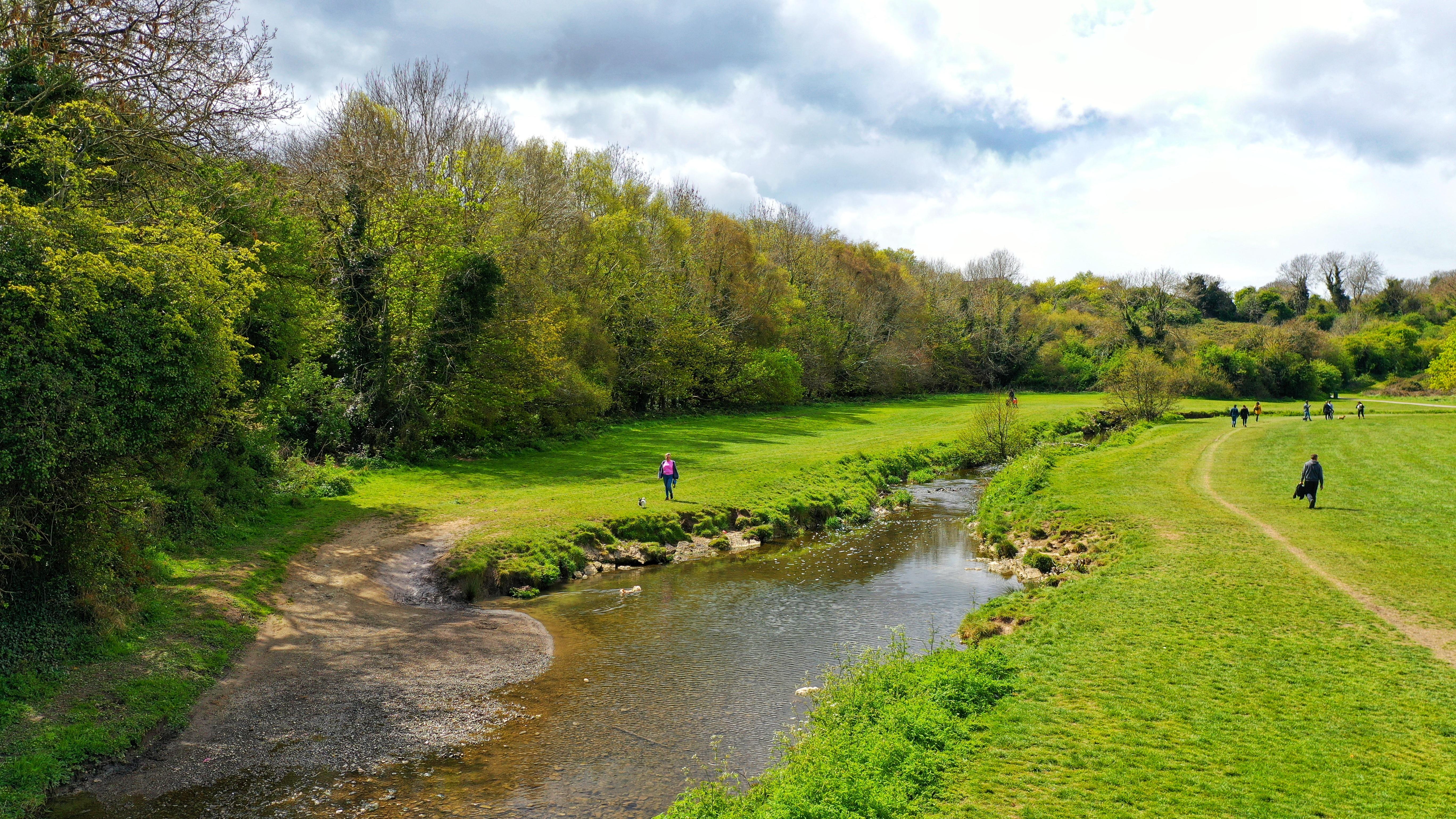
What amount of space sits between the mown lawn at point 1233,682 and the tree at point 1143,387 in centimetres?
3366

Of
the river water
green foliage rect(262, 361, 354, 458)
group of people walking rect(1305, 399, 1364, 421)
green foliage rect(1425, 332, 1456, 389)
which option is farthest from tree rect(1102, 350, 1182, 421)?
green foliage rect(262, 361, 354, 458)

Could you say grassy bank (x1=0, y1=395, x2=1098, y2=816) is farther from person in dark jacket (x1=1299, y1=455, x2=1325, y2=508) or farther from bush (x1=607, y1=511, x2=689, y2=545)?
person in dark jacket (x1=1299, y1=455, x2=1325, y2=508)

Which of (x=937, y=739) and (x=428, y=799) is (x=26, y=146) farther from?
(x=937, y=739)

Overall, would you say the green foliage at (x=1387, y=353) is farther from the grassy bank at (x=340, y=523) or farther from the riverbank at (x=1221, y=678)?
the riverbank at (x=1221, y=678)

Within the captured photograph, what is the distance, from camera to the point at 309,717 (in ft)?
39.6

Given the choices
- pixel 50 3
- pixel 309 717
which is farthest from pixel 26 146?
pixel 309 717

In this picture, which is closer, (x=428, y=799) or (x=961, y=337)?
(x=428, y=799)

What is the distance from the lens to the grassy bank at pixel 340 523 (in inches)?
415

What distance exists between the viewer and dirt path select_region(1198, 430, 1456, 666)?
12.0m

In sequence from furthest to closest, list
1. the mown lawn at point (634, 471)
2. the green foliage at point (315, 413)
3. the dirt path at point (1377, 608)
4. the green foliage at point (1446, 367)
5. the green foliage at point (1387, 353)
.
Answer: the green foliage at point (1387, 353) → the green foliage at point (1446, 367) → the green foliage at point (315, 413) → the mown lawn at point (634, 471) → the dirt path at point (1377, 608)

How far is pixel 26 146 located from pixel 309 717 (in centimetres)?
1150

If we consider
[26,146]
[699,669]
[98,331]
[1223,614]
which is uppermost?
[26,146]

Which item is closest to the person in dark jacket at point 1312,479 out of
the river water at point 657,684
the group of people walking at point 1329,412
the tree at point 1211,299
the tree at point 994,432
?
the river water at point 657,684

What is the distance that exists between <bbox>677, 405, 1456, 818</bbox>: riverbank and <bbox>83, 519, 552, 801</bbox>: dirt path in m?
5.88
